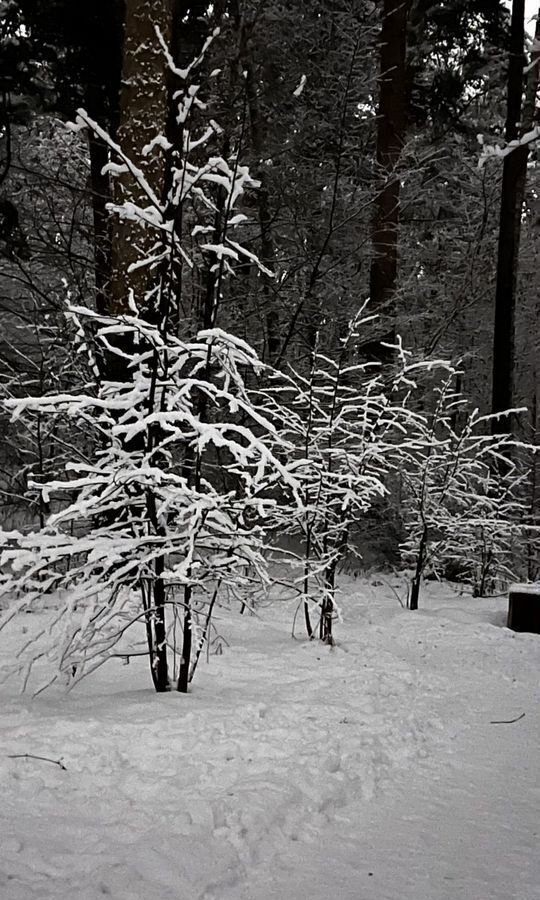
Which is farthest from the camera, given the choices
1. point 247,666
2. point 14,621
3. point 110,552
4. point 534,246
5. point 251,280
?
point 534,246

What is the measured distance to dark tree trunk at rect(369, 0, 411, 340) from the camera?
9.35 m

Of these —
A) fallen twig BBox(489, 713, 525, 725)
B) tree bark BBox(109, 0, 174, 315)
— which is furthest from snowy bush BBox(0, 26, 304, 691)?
fallen twig BBox(489, 713, 525, 725)

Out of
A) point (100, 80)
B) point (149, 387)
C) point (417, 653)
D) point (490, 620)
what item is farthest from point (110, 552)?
point (100, 80)

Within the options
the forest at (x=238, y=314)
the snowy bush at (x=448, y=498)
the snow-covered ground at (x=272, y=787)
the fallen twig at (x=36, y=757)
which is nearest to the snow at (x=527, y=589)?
the snowy bush at (x=448, y=498)

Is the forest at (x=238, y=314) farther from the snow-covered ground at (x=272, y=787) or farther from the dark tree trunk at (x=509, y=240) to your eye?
the snow-covered ground at (x=272, y=787)

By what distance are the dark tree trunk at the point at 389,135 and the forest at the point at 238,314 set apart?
4cm

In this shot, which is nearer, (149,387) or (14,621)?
(149,387)

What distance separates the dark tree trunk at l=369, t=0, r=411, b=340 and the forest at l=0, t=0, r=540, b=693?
0.04m

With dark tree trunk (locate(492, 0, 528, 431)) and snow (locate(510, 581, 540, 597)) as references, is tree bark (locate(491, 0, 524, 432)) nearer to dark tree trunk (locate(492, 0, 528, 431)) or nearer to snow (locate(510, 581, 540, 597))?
dark tree trunk (locate(492, 0, 528, 431))

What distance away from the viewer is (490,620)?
6.95m

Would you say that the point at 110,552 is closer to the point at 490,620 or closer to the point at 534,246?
the point at 490,620

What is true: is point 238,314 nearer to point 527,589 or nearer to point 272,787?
point 527,589

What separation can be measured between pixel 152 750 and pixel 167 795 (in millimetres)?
334

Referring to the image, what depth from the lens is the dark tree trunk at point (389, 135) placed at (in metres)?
9.35
